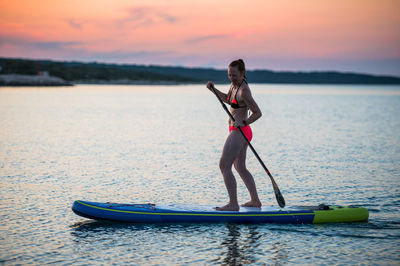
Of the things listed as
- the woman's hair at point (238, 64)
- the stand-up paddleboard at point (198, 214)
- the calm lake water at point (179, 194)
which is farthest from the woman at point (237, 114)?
the calm lake water at point (179, 194)

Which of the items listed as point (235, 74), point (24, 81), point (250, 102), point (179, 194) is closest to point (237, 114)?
point (250, 102)

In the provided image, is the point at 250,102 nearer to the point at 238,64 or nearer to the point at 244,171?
the point at 238,64

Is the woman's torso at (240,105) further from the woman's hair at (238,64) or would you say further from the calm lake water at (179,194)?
the calm lake water at (179,194)

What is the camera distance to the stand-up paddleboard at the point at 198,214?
7.99 metres

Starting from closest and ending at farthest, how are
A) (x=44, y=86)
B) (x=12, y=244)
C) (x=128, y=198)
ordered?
(x=12, y=244) → (x=128, y=198) → (x=44, y=86)

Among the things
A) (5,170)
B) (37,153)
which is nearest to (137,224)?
(5,170)

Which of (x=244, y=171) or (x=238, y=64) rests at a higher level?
(x=238, y=64)

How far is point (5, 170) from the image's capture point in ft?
43.1

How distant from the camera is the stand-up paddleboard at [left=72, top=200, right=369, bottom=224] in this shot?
7.99 meters

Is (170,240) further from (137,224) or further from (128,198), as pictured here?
(128,198)

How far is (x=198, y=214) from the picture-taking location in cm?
808

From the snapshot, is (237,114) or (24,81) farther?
(24,81)

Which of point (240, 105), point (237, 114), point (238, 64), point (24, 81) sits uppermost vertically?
point (24, 81)

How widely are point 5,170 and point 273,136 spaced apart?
49.3ft
